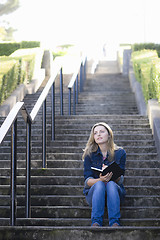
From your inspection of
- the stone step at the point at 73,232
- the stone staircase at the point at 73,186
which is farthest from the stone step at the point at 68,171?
the stone step at the point at 73,232

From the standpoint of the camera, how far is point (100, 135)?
5004 mm

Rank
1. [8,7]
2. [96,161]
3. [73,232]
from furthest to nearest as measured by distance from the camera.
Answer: [8,7]
[96,161]
[73,232]

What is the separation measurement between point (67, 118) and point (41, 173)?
2.33 meters

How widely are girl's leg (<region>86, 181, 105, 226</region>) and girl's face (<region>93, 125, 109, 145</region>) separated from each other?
1.54 feet

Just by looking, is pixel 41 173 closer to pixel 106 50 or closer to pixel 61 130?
pixel 61 130

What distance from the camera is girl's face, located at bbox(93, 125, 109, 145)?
500 centimetres

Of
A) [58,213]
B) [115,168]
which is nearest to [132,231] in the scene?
[115,168]

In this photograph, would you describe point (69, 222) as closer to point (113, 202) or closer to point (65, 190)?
point (113, 202)

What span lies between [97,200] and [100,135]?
72cm

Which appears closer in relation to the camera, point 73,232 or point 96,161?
point 73,232

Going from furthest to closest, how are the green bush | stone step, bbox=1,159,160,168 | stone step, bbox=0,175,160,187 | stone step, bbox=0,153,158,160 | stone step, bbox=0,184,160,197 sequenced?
the green bush → stone step, bbox=0,153,158,160 → stone step, bbox=1,159,160,168 → stone step, bbox=0,175,160,187 → stone step, bbox=0,184,160,197

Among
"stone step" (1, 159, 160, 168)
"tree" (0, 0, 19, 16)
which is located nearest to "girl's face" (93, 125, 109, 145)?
"stone step" (1, 159, 160, 168)

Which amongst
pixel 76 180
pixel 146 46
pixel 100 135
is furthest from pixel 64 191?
pixel 146 46

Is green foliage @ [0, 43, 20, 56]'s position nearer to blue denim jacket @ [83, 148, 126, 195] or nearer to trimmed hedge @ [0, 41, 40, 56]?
trimmed hedge @ [0, 41, 40, 56]
